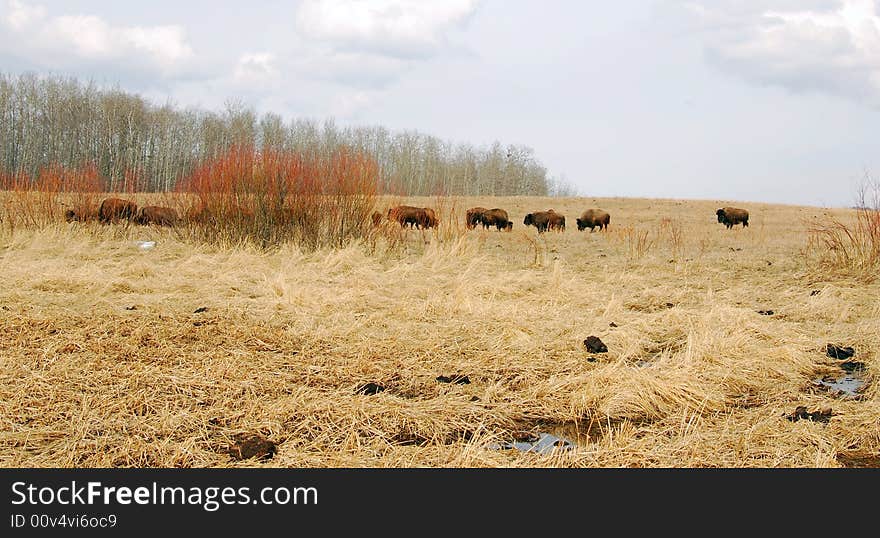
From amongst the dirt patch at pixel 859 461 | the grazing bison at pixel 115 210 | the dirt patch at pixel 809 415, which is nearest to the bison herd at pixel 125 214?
the grazing bison at pixel 115 210

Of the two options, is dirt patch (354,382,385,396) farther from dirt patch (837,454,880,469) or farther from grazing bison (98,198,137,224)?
grazing bison (98,198,137,224)

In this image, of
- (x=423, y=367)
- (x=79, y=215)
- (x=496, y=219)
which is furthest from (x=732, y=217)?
(x=423, y=367)

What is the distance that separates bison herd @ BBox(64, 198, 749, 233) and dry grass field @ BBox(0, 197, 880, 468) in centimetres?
453

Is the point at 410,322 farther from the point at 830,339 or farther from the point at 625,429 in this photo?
the point at 830,339

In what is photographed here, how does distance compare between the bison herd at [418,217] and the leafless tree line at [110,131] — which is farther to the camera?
the leafless tree line at [110,131]

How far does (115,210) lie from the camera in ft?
49.5

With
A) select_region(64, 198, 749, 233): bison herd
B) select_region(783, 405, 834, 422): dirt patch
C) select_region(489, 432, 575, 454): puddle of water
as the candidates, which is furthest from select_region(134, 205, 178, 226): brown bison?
select_region(783, 405, 834, 422): dirt patch

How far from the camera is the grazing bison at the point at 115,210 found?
14.9 metres

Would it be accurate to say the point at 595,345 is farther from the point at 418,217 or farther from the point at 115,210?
the point at 418,217

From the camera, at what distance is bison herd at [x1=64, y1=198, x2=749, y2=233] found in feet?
47.3

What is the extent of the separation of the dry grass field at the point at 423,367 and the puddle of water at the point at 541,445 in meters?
0.06

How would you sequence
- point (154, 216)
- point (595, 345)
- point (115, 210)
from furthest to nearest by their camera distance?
point (154, 216) → point (115, 210) → point (595, 345)

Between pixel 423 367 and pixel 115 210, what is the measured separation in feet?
40.2

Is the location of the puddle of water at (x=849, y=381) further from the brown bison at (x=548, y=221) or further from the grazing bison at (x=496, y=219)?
the brown bison at (x=548, y=221)
